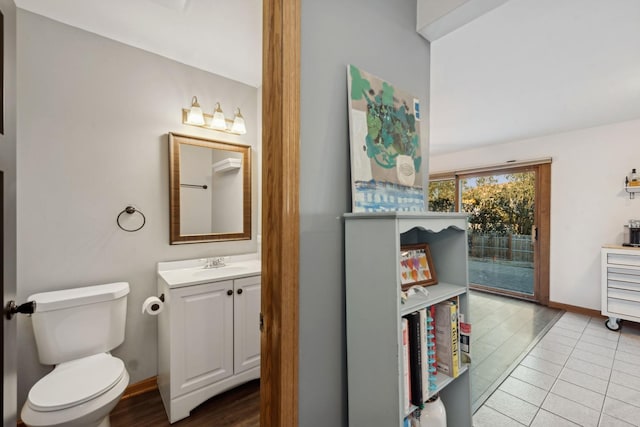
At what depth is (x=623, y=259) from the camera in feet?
9.86

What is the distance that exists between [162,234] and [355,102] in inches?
72.5

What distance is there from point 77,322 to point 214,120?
5.54 feet

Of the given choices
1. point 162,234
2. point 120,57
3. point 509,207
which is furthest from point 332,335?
point 509,207

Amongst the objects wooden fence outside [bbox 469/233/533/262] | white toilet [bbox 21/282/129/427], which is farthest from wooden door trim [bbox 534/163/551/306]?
white toilet [bbox 21/282/129/427]

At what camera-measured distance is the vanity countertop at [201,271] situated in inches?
70.0

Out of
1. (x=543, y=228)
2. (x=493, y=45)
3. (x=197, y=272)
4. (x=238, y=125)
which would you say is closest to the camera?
(x=493, y=45)

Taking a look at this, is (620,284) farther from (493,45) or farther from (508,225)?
(493,45)

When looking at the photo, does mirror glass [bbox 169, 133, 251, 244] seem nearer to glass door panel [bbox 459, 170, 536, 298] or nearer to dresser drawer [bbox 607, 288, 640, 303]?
glass door panel [bbox 459, 170, 536, 298]

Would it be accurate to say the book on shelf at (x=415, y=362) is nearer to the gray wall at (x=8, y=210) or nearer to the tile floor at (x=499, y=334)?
the tile floor at (x=499, y=334)

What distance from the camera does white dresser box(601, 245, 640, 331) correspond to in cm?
293

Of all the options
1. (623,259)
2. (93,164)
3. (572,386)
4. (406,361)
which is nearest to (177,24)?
(93,164)

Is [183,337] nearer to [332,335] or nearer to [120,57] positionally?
[332,335]

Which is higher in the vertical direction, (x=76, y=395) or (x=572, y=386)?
(x=76, y=395)

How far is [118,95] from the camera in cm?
192
